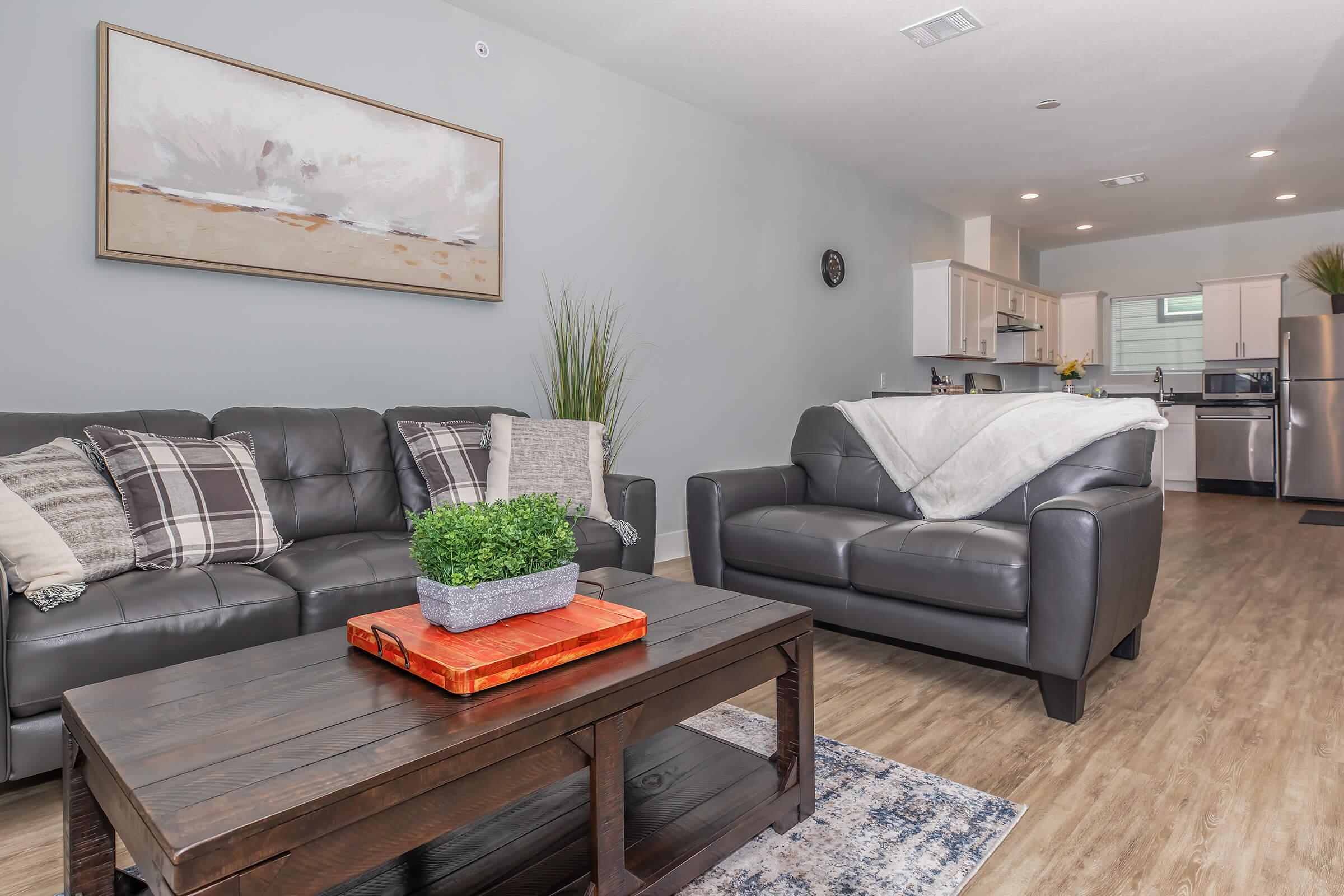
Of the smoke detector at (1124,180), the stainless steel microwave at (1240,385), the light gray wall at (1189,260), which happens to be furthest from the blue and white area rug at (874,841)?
the light gray wall at (1189,260)

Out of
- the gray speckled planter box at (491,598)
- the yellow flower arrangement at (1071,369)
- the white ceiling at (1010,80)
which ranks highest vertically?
the white ceiling at (1010,80)

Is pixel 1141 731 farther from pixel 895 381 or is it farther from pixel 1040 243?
pixel 1040 243

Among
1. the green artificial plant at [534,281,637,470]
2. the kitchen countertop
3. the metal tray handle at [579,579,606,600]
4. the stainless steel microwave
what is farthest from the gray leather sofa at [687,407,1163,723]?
the stainless steel microwave

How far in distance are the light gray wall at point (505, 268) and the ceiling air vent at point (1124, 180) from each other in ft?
5.51

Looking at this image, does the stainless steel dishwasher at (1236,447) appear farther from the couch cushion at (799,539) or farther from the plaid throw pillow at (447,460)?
the plaid throw pillow at (447,460)

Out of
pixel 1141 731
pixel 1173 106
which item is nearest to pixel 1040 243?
pixel 1173 106

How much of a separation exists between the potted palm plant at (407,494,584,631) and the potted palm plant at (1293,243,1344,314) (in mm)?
7837

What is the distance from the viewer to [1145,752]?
1.96m

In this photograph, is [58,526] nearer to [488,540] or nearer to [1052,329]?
[488,540]

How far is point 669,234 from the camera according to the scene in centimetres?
433

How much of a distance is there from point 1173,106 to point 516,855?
528 cm

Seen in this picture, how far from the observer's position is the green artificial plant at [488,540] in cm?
130

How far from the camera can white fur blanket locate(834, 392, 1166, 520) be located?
259cm

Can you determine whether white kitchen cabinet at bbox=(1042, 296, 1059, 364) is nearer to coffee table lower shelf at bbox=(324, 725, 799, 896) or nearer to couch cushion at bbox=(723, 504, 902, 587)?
couch cushion at bbox=(723, 504, 902, 587)
